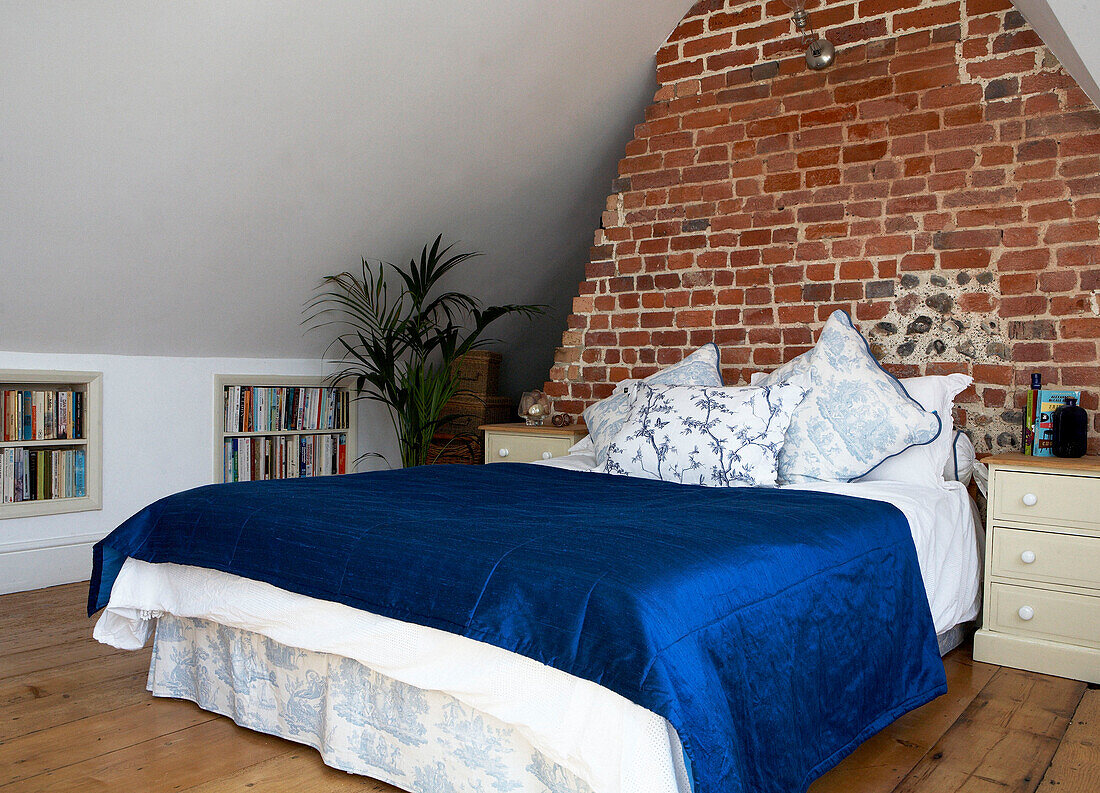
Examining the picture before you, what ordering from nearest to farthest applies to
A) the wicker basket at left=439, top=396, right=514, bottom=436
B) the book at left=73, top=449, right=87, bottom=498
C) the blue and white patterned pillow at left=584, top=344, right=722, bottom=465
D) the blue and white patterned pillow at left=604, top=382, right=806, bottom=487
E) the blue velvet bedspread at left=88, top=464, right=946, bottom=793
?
the blue velvet bedspread at left=88, top=464, right=946, bottom=793, the blue and white patterned pillow at left=604, top=382, right=806, bottom=487, the blue and white patterned pillow at left=584, top=344, right=722, bottom=465, the book at left=73, top=449, right=87, bottom=498, the wicker basket at left=439, top=396, right=514, bottom=436

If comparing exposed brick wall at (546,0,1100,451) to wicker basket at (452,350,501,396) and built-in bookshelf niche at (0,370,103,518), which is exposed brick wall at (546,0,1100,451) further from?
built-in bookshelf niche at (0,370,103,518)

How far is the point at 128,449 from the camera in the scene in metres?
3.95

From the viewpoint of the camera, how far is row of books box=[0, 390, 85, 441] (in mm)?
3605

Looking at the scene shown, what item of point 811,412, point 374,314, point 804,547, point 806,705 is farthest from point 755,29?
point 806,705

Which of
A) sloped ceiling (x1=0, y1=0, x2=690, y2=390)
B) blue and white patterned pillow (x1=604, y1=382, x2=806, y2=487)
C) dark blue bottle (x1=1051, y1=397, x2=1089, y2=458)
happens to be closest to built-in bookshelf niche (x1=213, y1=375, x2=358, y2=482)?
sloped ceiling (x1=0, y1=0, x2=690, y2=390)

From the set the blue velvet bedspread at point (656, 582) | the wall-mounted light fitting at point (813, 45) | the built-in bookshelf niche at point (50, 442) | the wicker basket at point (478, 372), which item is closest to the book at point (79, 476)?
the built-in bookshelf niche at point (50, 442)

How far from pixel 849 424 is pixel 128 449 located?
10.2 feet

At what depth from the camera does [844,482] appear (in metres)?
2.80

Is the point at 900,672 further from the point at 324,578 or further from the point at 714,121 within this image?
the point at 714,121

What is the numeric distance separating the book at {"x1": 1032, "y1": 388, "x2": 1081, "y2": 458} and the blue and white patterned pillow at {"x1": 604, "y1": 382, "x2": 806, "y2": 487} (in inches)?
32.7

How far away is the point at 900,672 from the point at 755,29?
2840 millimetres

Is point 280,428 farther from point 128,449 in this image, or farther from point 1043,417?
point 1043,417

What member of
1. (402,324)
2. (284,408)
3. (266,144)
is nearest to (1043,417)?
(402,324)

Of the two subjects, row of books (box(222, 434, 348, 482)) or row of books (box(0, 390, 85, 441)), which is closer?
row of books (box(0, 390, 85, 441))
